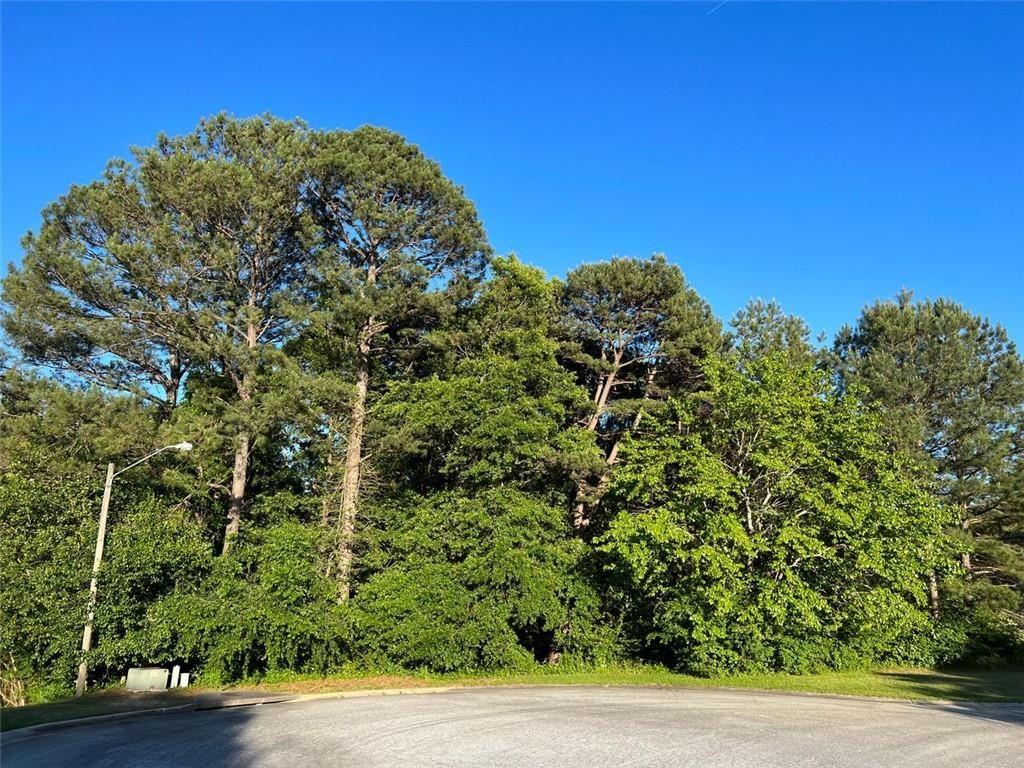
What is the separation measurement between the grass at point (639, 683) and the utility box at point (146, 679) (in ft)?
1.07

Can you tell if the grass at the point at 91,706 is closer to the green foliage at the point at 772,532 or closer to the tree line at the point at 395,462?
the tree line at the point at 395,462

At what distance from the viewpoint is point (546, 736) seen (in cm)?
1062

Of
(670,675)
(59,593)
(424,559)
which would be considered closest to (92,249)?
(59,593)

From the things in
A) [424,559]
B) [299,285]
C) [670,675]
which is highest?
[299,285]

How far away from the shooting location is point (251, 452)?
25641mm

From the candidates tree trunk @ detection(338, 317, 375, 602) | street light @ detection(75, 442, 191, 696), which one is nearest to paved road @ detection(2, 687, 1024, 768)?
street light @ detection(75, 442, 191, 696)

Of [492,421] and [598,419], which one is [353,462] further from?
[598,419]

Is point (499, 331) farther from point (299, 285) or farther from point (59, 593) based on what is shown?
point (59, 593)

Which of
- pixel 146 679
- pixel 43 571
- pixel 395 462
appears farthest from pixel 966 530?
pixel 43 571

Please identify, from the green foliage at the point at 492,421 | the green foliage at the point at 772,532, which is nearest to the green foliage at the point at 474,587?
the green foliage at the point at 492,421

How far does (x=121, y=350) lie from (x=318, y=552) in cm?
1030

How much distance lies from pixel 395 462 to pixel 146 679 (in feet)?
33.7

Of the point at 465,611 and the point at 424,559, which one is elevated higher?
the point at 424,559

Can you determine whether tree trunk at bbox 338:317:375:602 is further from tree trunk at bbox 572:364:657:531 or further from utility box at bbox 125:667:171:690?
tree trunk at bbox 572:364:657:531
